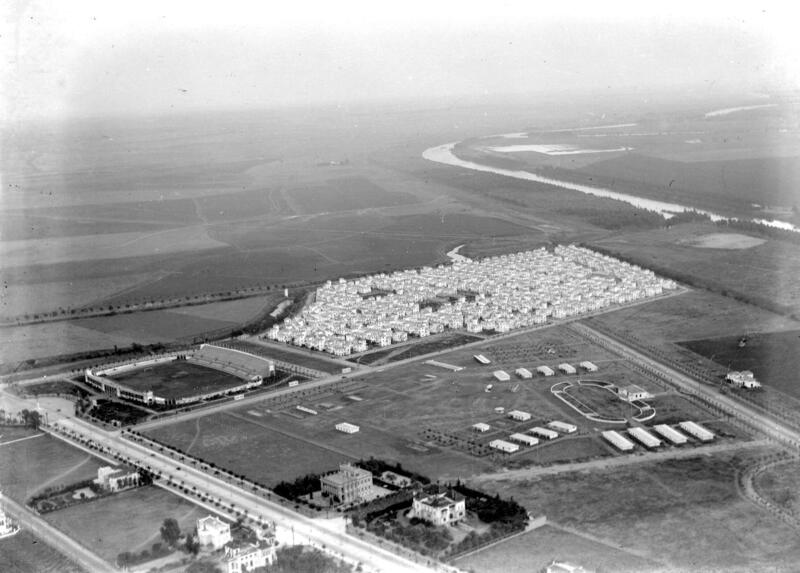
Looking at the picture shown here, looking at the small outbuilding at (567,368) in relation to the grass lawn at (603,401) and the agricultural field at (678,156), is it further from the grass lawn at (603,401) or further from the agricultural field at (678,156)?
the agricultural field at (678,156)

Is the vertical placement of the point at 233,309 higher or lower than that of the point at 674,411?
lower

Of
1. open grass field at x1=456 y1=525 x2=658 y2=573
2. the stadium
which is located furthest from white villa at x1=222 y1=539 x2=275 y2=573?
the stadium

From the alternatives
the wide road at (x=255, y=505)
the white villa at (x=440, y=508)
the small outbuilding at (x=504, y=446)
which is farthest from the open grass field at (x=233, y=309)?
the white villa at (x=440, y=508)

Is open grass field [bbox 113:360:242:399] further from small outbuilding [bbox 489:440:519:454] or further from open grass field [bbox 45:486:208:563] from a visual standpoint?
small outbuilding [bbox 489:440:519:454]

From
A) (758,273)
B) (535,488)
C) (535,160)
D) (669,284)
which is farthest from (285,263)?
(535,160)

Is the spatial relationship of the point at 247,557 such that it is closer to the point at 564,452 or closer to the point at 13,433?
the point at 564,452

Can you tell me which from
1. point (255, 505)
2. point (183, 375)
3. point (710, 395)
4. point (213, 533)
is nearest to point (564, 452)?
point (710, 395)
